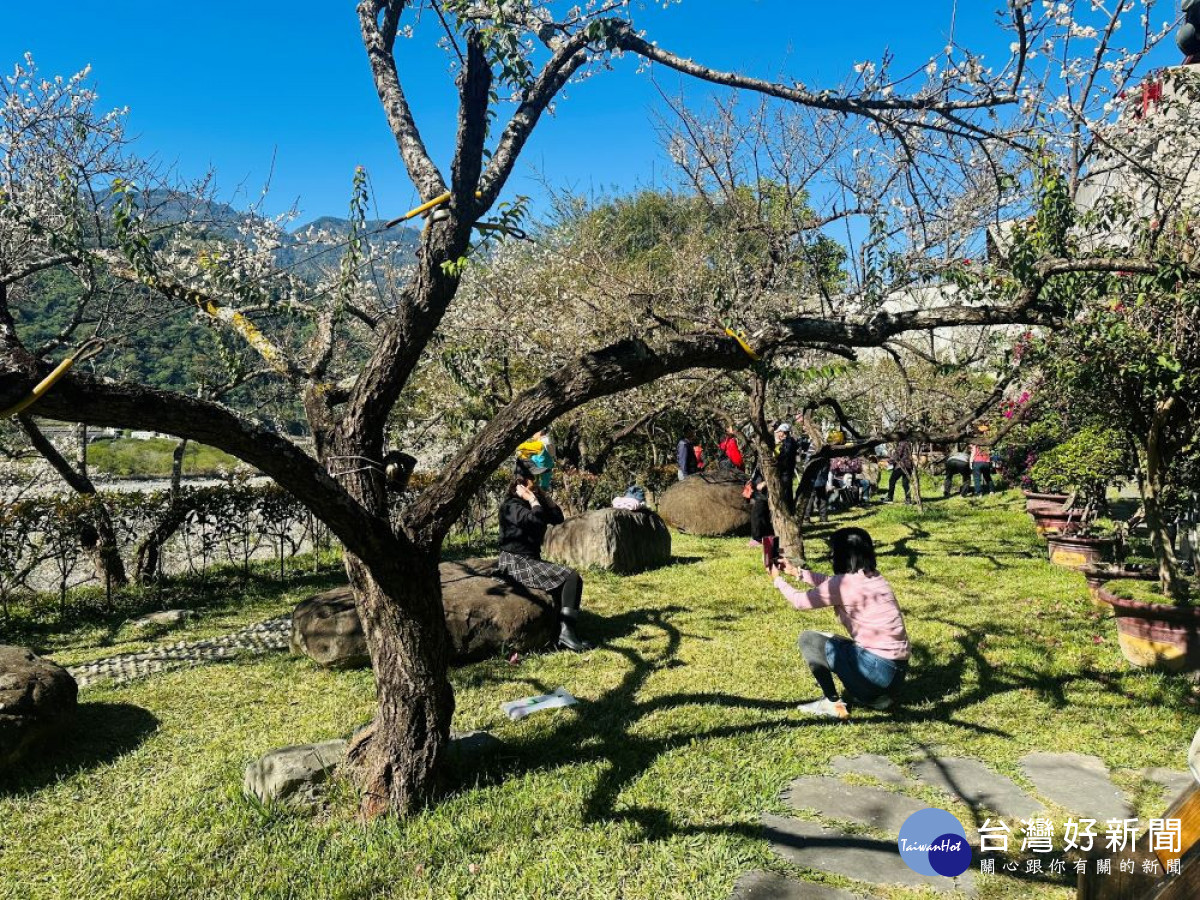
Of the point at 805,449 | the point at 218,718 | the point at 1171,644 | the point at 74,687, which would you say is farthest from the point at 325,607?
the point at 805,449

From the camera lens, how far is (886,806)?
12.5 feet

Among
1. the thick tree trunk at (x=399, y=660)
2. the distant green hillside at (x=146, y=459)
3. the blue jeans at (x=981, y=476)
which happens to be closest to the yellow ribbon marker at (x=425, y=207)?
the thick tree trunk at (x=399, y=660)

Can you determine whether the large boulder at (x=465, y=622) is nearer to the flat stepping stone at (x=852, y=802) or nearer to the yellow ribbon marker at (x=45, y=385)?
the flat stepping stone at (x=852, y=802)

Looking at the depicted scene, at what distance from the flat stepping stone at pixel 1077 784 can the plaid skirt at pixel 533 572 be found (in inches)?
148

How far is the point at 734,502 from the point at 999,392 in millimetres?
5965

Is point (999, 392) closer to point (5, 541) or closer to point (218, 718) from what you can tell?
point (218, 718)

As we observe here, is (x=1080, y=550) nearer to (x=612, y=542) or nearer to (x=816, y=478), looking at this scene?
(x=816, y=478)

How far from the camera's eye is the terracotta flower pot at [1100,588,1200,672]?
215 inches

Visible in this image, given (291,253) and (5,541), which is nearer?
(5,541)

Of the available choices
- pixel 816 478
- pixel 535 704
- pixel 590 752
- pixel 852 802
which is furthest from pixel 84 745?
pixel 816 478

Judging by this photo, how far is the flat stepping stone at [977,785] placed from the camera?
149 inches

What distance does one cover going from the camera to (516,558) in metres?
6.98

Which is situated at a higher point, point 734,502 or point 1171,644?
point 734,502

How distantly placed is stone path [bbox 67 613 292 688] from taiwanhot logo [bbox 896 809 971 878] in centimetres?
536
